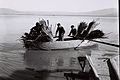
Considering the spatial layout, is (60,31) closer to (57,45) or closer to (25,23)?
(57,45)

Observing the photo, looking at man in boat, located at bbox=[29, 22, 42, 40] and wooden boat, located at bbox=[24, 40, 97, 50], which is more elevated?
man in boat, located at bbox=[29, 22, 42, 40]

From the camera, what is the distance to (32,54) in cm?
112

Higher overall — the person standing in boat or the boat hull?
the person standing in boat

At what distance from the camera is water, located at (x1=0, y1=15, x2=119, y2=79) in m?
1.05

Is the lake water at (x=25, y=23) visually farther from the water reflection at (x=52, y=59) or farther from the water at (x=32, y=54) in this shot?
the water reflection at (x=52, y=59)

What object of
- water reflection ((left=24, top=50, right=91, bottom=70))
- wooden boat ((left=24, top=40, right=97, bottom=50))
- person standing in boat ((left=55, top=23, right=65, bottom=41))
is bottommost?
water reflection ((left=24, top=50, right=91, bottom=70))

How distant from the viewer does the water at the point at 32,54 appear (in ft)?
3.45

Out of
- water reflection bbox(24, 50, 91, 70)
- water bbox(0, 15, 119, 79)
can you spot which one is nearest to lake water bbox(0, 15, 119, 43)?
water bbox(0, 15, 119, 79)

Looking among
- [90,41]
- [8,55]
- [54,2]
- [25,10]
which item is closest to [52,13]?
[54,2]

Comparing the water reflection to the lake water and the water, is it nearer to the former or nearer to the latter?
the water

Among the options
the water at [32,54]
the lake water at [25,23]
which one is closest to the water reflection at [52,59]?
the water at [32,54]

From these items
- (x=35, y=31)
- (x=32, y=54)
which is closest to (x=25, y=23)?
(x=35, y=31)

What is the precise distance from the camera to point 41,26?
118cm

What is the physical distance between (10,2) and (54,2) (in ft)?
0.93
